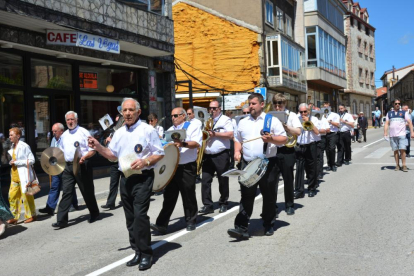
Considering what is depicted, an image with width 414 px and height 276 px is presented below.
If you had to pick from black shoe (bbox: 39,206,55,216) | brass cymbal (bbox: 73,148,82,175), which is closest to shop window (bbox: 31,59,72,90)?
black shoe (bbox: 39,206,55,216)

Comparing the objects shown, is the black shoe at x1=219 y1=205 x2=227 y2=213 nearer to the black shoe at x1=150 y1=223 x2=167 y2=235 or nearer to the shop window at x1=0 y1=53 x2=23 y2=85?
the black shoe at x1=150 y1=223 x2=167 y2=235

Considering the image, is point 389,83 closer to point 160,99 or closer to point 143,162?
point 160,99

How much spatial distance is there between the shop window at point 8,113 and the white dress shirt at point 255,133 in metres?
7.39

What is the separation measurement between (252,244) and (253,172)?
92 cm

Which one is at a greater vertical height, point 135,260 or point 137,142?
point 137,142

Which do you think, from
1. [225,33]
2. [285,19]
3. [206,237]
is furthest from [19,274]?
[285,19]

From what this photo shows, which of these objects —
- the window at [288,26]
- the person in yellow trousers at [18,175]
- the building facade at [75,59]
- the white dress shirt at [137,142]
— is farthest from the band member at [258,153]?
the window at [288,26]

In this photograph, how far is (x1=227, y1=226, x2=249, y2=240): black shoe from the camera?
6.25 metres

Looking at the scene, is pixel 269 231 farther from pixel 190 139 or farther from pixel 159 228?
pixel 190 139

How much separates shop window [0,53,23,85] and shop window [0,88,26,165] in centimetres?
26

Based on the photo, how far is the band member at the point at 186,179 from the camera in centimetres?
707

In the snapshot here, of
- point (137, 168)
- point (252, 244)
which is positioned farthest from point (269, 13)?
point (137, 168)

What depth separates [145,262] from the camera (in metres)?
5.30

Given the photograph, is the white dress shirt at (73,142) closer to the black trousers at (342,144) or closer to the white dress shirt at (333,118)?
the white dress shirt at (333,118)
